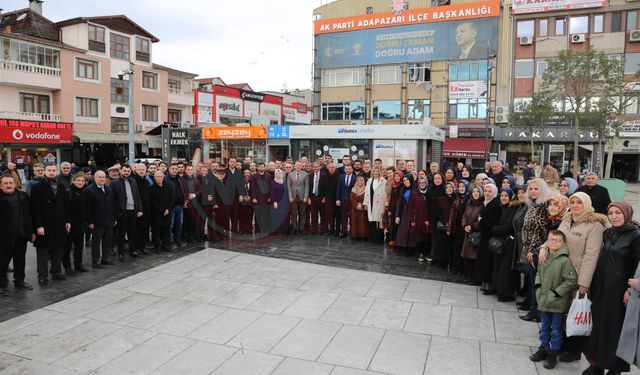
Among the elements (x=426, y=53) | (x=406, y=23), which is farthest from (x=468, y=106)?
(x=406, y=23)

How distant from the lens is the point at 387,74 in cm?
3819

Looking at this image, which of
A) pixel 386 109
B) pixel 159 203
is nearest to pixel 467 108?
pixel 386 109

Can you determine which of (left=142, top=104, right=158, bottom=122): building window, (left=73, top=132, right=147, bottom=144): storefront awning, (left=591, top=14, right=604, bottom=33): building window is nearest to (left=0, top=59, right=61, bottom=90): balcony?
(left=73, top=132, right=147, bottom=144): storefront awning

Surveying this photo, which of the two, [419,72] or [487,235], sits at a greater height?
[419,72]

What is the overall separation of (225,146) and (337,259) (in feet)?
47.9

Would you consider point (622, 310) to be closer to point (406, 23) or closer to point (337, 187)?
point (337, 187)

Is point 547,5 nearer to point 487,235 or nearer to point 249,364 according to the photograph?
point 487,235

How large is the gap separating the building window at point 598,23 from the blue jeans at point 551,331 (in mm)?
35466

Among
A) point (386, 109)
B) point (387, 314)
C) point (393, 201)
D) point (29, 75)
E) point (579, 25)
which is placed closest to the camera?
point (387, 314)

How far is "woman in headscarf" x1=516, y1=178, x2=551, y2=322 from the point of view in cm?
534

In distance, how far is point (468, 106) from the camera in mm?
35156

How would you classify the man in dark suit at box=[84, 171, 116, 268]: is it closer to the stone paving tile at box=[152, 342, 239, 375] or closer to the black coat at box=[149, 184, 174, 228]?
the black coat at box=[149, 184, 174, 228]

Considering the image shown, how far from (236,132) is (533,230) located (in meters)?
17.4

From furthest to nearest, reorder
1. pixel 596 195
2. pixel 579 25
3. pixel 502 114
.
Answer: pixel 502 114, pixel 579 25, pixel 596 195
